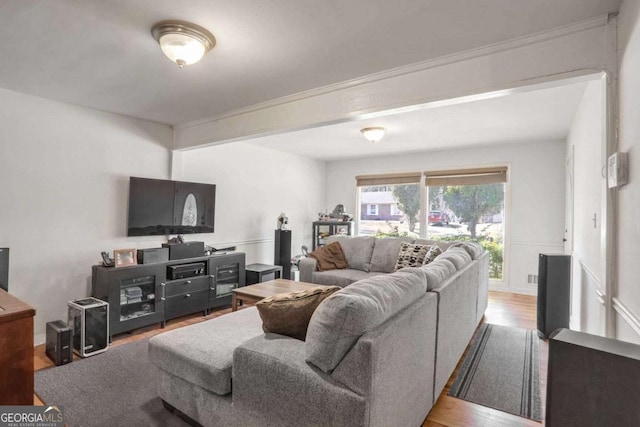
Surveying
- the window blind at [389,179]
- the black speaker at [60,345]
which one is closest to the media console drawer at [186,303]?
the black speaker at [60,345]

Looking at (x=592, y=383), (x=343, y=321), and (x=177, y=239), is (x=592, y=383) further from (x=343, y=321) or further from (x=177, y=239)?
(x=177, y=239)

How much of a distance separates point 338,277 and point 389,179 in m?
2.88

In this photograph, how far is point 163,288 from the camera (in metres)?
3.59

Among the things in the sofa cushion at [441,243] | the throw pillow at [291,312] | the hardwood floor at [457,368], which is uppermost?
the sofa cushion at [441,243]

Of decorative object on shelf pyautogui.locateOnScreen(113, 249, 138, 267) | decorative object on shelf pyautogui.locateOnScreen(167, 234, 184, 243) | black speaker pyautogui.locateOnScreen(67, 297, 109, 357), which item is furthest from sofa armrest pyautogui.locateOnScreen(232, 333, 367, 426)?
decorative object on shelf pyautogui.locateOnScreen(167, 234, 184, 243)

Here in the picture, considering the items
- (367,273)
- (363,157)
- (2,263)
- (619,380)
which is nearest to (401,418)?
(619,380)

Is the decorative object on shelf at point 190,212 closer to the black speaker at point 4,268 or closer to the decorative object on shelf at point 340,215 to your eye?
the black speaker at point 4,268

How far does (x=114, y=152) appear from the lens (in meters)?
3.68

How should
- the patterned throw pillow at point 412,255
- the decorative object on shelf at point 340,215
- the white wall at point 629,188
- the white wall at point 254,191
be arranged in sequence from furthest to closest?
the decorative object on shelf at point 340,215
the white wall at point 254,191
the patterned throw pillow at point 412,255
the white wall at point 629,188

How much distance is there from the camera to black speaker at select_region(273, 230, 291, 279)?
17.3ft

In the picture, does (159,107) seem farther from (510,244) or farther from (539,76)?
(510,244)

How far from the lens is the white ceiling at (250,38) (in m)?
1.76

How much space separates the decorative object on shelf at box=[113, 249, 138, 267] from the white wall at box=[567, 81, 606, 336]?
153 inches

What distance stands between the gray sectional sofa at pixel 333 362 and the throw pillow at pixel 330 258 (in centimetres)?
220
